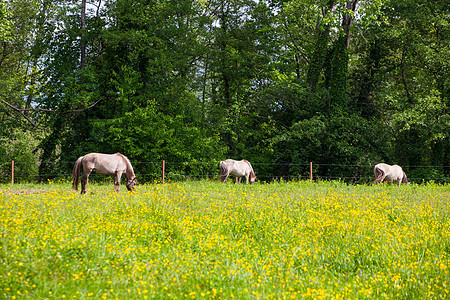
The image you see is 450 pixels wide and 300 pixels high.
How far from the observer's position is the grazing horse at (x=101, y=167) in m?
12.4

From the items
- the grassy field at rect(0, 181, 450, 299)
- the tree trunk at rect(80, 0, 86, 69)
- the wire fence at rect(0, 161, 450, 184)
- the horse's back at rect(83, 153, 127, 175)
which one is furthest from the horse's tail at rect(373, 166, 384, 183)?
the tree trunk at rect(80, 0, 86, 69)

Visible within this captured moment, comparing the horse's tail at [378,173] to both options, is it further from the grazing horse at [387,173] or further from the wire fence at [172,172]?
the wire fence at [172,172]

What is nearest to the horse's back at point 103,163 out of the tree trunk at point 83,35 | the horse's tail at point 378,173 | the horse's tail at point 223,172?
the horse's tail at point 223,172

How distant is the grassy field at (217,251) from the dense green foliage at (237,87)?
13.4 metres

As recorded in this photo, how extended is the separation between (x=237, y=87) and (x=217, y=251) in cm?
2322

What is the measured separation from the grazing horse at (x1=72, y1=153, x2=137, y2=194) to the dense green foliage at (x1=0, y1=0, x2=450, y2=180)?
9.62 meters

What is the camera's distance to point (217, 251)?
6.40 metres

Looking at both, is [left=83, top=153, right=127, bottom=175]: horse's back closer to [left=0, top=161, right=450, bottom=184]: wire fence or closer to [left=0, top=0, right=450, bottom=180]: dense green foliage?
[left=0, top=161, right=450, bottom=184]: wire fence

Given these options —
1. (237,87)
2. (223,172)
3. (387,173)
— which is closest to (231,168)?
(223,172)

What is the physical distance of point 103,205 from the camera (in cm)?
894

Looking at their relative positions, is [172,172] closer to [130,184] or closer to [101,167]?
[130,184]

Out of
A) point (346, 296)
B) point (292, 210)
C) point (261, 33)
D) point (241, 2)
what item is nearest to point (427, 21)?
point (261, 33)

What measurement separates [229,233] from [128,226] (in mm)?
2116

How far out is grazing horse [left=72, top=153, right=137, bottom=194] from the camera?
12.4m
